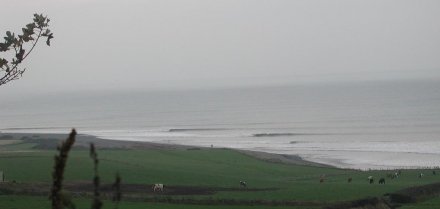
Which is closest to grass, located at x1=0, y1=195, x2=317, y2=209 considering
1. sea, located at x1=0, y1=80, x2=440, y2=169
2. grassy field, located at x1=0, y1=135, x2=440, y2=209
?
grassy field, located at x1=0, y1=135, x2=440, y2=209

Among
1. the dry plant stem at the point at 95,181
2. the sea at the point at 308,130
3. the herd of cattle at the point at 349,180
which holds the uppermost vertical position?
the sea at the point at 308,130

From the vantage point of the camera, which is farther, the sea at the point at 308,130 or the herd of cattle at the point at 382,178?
the sea at the point at 308,130

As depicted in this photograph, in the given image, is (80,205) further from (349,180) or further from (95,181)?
(95,181)

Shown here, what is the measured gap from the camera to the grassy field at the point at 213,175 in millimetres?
36438

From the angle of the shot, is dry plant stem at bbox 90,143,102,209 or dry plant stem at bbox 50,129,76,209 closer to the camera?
dry plant stem at bbox 90,143,102,209

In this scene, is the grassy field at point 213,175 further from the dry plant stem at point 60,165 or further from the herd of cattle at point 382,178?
the dry plant stem at point 60,165

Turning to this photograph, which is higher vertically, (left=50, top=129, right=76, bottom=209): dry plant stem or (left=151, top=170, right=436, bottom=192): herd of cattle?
(left=151, top=170, right=436, bottom=192): herd of cattle

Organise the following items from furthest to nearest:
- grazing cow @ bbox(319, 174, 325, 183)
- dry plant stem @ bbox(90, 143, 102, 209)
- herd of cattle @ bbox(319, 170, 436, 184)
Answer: grazing cow @ bbox(319, 174, 325, 183)
herd of cattle @ bbox(319, 170, 436, 184)
dry plant stem @ bbox(90, 143, 102, 209)

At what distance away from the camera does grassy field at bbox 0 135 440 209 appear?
120 ft

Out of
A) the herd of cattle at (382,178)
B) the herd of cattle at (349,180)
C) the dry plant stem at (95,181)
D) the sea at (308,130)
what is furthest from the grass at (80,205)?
the sea at (308,130)

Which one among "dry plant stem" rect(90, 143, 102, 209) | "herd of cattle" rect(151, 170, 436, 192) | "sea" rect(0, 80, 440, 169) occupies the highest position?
"sea" rect(0, 80, 440, 169)

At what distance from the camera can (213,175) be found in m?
48.4

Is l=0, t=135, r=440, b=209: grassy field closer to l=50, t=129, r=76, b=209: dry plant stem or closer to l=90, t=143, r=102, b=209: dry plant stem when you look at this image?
l=50, t=129, r=76, b=209: dry plant stem

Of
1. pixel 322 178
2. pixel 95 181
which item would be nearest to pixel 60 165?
pixel 95 181
